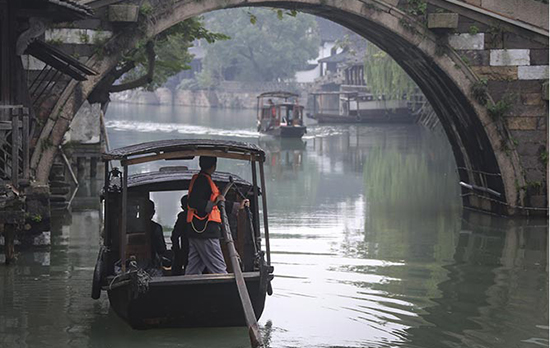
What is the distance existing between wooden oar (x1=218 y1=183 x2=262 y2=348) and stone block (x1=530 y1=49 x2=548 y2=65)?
30.5ft

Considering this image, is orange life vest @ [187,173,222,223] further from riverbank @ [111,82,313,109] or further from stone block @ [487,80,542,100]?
riverbank @ [111,82,313,109]

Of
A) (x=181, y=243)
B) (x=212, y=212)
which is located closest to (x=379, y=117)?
(x=181, y=243)

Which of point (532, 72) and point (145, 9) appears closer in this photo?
point (145, 9)

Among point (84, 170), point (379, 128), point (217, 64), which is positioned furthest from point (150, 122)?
point (84, 170)

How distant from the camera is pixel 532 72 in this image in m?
18.2

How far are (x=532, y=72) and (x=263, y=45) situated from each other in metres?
56.1

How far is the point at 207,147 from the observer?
10.4 metres

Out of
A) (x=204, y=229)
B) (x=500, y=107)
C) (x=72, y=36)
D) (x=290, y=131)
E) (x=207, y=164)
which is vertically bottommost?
(x=290, y=131)

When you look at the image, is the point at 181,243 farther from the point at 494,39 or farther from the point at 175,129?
the point at 175,129

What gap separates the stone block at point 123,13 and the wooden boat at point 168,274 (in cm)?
506

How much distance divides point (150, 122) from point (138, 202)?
142 ft

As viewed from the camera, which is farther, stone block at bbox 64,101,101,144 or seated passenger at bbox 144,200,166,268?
stone block at bbox 64,101,101,144

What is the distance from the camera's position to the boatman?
10.3 m

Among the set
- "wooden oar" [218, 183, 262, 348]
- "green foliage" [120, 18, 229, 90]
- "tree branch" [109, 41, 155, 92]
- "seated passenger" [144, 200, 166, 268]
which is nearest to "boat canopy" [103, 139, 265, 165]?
"wooden oar" [218, 183, 262, 348]
